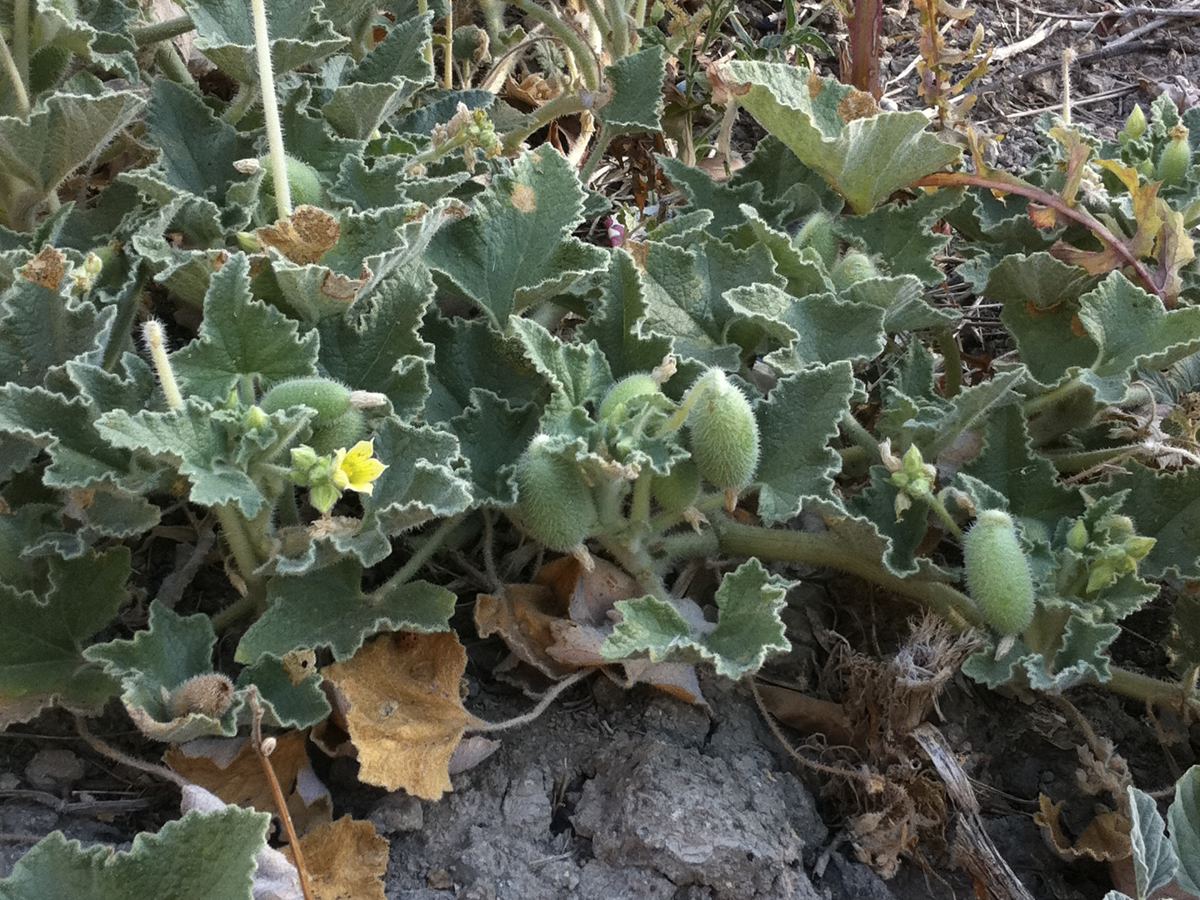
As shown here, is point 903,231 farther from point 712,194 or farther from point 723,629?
point 723,629

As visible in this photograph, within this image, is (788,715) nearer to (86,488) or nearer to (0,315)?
(86,488)

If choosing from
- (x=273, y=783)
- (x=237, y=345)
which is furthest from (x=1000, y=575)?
(x=237, y=345)

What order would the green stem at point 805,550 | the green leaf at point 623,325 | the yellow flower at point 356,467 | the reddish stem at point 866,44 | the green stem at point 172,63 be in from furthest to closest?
the reddish stem at point 866,44, the green stem at point 172,63, the green stem at point 805,550, the green leaf at point 623,325, the yellow flower at point 356,467

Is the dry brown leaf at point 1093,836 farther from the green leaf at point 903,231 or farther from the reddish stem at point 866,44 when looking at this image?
the reddish stem at point 866,44

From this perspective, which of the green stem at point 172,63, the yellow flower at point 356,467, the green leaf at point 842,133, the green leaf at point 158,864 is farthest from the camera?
the green stem at point 172,63

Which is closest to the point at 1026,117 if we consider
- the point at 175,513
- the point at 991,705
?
the point at 991,705

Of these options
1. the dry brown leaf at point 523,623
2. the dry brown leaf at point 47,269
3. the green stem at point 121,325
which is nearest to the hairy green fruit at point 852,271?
the dry brown leaf at point 523,623
